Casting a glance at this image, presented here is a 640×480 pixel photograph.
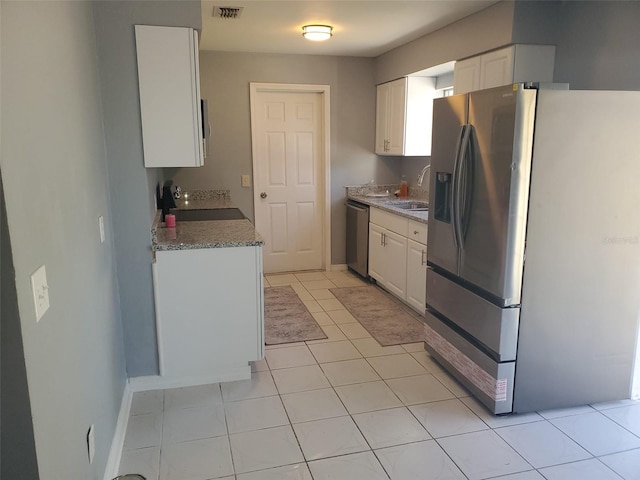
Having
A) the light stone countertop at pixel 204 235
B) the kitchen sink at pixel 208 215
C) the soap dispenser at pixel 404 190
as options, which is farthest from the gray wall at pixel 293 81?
the light stone countertop at pixel 204 235

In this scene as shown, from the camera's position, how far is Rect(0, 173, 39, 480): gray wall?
1054mm

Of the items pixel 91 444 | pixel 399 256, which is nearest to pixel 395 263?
pixel 399 256

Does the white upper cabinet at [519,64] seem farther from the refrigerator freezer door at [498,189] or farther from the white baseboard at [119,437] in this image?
the white baseboard at [119,437]

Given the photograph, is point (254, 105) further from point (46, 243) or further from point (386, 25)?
point (46, 243)

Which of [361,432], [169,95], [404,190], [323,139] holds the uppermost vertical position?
[169,95]

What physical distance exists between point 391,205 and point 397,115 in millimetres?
958

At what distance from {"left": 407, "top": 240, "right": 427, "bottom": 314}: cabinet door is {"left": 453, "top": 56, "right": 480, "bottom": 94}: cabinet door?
4.10ft

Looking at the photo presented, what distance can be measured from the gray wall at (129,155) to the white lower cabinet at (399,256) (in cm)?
209

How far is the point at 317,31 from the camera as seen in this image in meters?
3.77

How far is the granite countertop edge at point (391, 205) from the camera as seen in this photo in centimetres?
382

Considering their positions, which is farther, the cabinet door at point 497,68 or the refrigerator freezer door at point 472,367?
the cabinet door at point 497,68

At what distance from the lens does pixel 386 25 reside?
12.4 feet

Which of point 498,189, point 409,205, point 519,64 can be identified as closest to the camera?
point 498,189

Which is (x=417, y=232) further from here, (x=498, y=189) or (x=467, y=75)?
(x=498, y=189)
